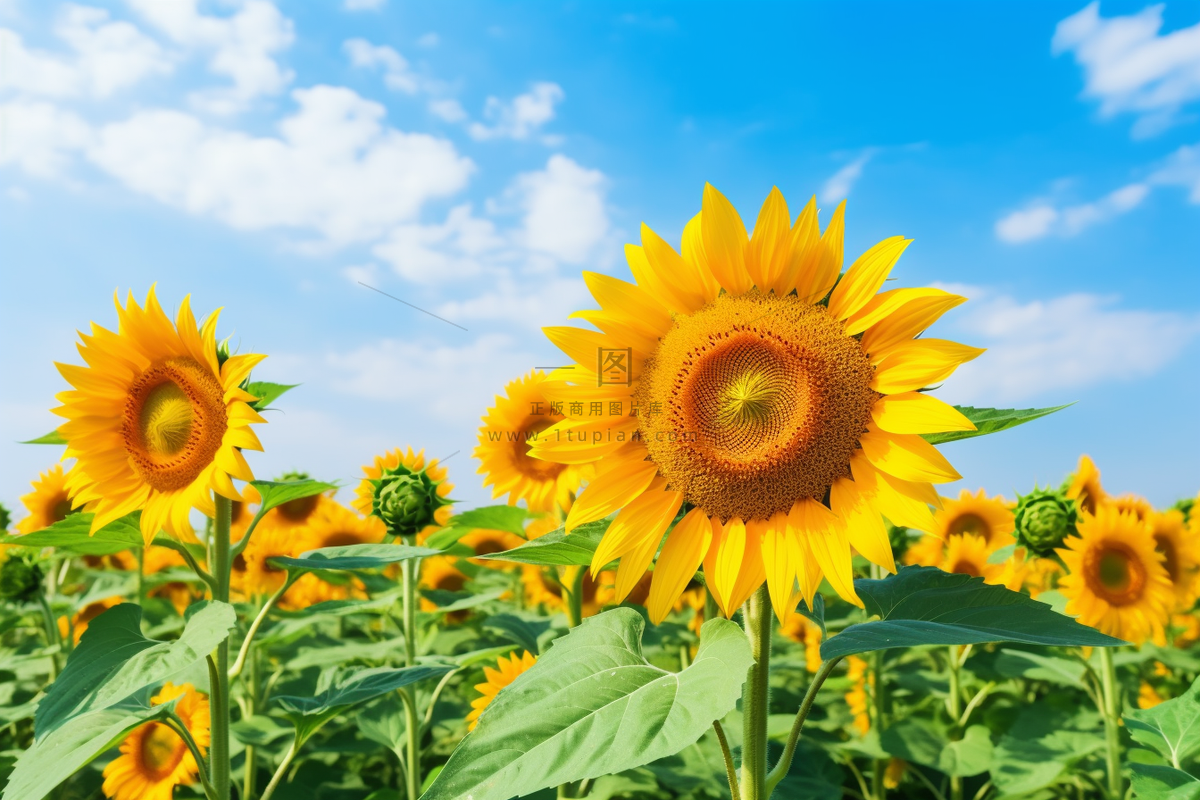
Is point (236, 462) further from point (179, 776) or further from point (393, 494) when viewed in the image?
point (179, 776)

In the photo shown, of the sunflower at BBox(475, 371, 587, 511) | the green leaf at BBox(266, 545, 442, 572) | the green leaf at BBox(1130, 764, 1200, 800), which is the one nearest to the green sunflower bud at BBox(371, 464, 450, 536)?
the sunflower at BBox(475, 371, 587, 511)

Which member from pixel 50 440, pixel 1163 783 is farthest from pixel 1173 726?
pixel 50 440

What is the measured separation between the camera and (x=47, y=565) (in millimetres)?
5168

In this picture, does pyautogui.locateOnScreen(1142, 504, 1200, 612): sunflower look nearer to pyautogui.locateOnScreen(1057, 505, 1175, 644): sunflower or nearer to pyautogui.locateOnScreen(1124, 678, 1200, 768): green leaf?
pyautogui.locateOnScreen(1057, 505, 1175, 644): sunflower

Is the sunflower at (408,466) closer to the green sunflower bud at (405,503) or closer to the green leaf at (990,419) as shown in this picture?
the green sunflower bud at (405,503)

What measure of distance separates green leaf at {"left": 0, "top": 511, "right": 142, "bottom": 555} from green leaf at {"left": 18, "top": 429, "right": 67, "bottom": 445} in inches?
12.5

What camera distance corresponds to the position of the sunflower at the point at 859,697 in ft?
14.9

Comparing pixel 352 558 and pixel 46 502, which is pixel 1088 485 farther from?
pixel 46 502

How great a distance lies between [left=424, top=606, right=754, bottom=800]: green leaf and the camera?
1.40 m

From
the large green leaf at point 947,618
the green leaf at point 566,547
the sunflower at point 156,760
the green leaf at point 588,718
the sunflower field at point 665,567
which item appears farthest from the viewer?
the sunflower at point 156,760

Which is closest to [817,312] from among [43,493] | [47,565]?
[47,565]

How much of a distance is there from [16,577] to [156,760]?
4.86ft

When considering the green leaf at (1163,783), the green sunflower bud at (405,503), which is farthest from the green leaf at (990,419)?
the green sunflower bud at (405,503)

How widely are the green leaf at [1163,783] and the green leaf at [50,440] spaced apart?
141 inches
